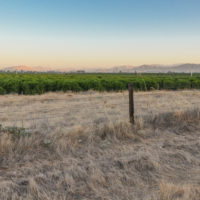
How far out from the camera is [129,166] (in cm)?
423

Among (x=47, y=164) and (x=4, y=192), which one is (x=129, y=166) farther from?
(x=4, y=192)

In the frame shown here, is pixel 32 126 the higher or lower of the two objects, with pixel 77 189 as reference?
higher

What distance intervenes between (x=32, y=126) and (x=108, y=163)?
308cm

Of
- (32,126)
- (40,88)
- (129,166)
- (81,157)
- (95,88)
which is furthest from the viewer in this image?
(95,88)

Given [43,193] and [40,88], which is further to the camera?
[40,88]

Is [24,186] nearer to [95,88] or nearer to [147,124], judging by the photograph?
[147,124]

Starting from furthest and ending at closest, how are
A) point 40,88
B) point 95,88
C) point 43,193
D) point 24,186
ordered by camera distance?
point 95,88
point 40,88
point 24,186
point 43,193

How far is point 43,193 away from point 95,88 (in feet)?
61.8

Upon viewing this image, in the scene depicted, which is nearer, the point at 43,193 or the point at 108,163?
the point at 43,193

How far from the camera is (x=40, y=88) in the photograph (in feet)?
64.9

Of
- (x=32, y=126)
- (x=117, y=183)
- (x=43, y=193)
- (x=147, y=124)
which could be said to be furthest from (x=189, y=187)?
(x=32, y=126)

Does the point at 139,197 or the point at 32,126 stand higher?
the point at 32,126

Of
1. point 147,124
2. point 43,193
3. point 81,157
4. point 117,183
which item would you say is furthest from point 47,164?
point 147,124

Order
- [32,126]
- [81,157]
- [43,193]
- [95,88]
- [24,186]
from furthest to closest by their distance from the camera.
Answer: [95,88]
[32,126]
[81,157]
[24,186]
[43,193]
